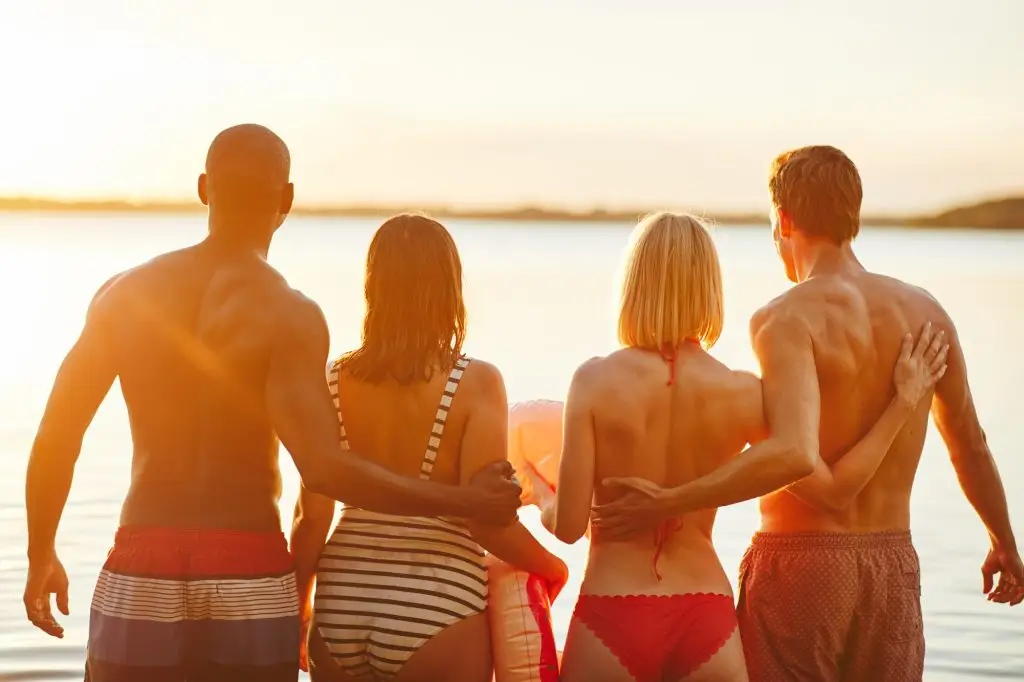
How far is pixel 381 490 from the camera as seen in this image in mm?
3814

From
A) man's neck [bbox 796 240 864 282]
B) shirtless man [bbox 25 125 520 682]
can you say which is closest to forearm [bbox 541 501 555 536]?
shirtless man [bbox 25 125 520 682]

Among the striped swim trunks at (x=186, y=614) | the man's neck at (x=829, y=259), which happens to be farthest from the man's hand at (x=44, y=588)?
the man's neck at (x=829, y=259)

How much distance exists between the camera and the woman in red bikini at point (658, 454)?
3879 mm

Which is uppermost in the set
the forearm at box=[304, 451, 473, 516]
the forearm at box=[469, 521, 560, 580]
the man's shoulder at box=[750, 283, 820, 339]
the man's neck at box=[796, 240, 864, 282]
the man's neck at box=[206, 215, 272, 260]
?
the man's neck at box=[796, 240, 864, 282]

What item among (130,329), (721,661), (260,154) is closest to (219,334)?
Answer: (130,329)

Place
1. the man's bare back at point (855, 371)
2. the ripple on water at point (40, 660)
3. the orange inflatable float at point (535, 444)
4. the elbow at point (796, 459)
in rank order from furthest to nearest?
1. the ripple on water at point (40, 660)
2. the orange inflatable float at point (535, 444)
3. the man's bare back at point (855, 371)
4. the elbow at point (796, 459)

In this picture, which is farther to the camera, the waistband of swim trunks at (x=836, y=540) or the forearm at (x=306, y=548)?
the waistband of swim trunks at (x=836, y=540)

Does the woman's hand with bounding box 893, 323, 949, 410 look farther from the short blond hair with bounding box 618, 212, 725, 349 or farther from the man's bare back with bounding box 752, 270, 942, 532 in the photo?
the short blond hair with bounding box 618, 212, 725, 349

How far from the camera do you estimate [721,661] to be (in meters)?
3.89

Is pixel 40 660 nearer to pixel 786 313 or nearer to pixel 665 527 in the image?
pixel 665 527

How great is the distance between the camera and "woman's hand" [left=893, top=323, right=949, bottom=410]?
414 cm

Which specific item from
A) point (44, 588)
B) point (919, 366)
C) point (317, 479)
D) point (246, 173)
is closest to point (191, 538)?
point (317, 479)

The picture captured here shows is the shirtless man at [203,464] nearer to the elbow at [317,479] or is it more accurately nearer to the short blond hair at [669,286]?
the elbow at [317,479]

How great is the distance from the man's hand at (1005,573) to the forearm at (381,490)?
1748mm
